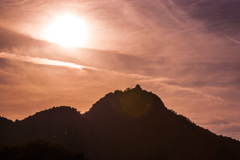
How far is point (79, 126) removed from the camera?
433ft

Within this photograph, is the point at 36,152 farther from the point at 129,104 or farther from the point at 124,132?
the point at 129,104

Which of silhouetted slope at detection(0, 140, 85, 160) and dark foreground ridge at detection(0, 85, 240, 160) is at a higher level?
dark foreground ridge at detection(0, 85, 240, 160)

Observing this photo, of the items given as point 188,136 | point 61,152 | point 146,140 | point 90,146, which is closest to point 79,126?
point 90,146

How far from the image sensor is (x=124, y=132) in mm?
136750

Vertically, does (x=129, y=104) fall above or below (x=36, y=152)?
above

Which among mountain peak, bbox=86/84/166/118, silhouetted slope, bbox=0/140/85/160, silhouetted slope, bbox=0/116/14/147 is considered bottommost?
silhouetted slope, bbox=0/140/85/160

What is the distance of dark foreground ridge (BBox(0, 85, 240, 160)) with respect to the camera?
122 m

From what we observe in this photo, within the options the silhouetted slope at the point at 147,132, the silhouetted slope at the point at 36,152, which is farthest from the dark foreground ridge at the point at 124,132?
the silhouetted slope at the point at 36,152

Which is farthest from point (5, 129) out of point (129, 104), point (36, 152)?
point (36, 152)

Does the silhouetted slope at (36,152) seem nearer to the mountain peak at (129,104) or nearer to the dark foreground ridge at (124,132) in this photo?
the dark foreground ridge at (124,132)

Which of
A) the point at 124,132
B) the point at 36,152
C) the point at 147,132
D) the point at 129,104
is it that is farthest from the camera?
the point at 129,104

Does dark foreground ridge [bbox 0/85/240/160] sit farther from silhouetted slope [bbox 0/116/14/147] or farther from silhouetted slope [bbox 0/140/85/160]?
silhouetted slope [bbox 0/140/85/160]

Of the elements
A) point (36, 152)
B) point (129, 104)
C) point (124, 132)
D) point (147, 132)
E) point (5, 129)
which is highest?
point (129, 104)

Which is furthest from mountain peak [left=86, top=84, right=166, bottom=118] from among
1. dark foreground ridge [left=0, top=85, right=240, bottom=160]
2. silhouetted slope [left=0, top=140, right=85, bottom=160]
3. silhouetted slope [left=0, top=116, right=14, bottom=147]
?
silhouetted slope [left=0, top=140, right=85, bottom=160]
